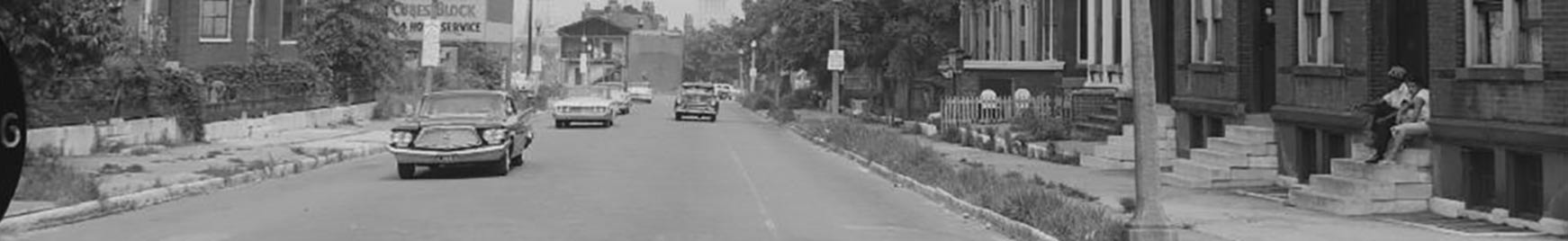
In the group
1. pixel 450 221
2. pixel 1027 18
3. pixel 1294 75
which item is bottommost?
pixel 450 221

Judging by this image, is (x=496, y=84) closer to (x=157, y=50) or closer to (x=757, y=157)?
(x=157, y=50)

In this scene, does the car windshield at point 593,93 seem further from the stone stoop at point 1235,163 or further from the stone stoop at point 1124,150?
the stone stoop at point 1235,163

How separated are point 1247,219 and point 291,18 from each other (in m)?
39.0

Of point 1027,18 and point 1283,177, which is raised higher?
point 1027,18

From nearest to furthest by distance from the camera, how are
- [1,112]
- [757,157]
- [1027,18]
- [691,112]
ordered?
[1,112] < [757,157] < [1027,18] < [691,112]

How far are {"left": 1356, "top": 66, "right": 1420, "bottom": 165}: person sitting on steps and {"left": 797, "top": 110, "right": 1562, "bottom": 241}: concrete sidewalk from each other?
106cm

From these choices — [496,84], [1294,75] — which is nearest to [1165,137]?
[1294,75]

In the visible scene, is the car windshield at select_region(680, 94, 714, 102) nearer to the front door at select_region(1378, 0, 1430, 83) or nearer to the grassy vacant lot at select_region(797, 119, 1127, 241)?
the grassy vacant lot at select_region(797, 119, 1127, 241)

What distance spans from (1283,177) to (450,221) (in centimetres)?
1022

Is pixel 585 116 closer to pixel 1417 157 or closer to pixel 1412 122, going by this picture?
pixel 1412 122

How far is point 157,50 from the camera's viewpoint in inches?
1330

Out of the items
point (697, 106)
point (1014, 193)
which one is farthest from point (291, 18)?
point (1014, 193)

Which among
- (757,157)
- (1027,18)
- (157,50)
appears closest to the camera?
(757,157)

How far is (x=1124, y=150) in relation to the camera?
21.9 m
